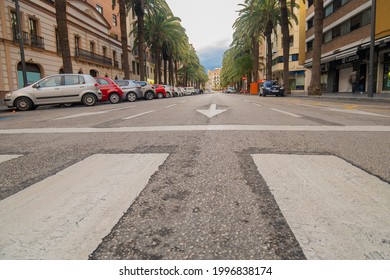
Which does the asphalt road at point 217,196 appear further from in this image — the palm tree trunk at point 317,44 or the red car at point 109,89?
the palm tree trunk at point 317,44

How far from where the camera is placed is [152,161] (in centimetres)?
244

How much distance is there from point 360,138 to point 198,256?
3.44 m

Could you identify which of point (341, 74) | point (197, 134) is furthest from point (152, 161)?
point (341, 74)

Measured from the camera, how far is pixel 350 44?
77.3ft

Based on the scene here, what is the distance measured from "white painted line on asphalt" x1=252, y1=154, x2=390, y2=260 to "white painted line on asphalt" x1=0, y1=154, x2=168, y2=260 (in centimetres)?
89

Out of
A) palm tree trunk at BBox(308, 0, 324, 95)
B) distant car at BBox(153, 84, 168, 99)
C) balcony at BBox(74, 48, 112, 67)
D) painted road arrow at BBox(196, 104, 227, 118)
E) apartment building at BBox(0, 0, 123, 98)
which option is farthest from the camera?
balcony at BBox(74, 48, 112, 67)

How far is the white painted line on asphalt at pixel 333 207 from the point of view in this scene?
109 cm

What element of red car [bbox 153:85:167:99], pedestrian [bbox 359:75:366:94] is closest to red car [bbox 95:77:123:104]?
red car [bbox 153:85:167:99]

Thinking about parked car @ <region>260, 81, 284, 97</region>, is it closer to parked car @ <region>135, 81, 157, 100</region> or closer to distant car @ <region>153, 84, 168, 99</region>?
distant car @ <region>153, 84, 168, 99</region>

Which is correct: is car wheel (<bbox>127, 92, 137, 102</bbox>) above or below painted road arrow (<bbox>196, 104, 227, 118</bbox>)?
above

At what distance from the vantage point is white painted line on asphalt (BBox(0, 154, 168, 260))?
112 centimetres

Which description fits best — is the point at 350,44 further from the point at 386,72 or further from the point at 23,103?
the point at 23,103

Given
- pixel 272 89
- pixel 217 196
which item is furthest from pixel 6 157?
pixel 272 89

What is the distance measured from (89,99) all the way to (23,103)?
9.66 ft
